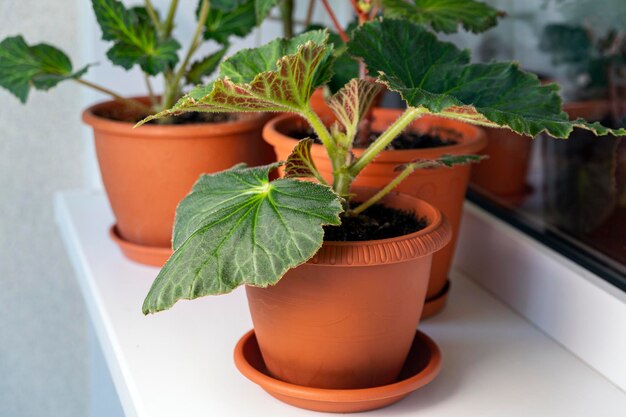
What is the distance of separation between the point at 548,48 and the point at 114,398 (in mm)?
829

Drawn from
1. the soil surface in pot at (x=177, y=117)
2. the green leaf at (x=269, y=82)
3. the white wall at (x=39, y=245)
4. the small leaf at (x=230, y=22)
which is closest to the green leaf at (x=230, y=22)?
the small leaf at (x=230, y=22)

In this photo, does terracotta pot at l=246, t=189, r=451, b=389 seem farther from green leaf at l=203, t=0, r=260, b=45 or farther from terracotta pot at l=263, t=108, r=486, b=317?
green leaf at l=203, t=0, r=260, b=45

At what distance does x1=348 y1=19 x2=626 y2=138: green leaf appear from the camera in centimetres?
80

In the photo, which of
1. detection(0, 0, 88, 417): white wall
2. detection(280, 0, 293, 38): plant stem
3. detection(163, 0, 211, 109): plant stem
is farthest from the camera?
detection(0, 0, 88, 417): white wall

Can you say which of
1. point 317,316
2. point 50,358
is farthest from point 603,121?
point 50,358

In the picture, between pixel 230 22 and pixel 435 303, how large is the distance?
48 cm

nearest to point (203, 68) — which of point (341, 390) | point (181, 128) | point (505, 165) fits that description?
point (181, 128)

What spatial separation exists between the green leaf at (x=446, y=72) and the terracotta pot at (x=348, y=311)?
0.42 ft

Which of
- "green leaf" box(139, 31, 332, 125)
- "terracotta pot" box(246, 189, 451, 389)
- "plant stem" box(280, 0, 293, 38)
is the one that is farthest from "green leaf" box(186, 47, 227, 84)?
"terracotta pot" box(246, 189, 451, 389)

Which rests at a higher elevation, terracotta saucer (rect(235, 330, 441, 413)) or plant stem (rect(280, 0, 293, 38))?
plant stem (rect(280, 0, 293, 38))

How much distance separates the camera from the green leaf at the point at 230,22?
118cm

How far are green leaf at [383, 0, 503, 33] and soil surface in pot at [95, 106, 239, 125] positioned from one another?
13.4 inches

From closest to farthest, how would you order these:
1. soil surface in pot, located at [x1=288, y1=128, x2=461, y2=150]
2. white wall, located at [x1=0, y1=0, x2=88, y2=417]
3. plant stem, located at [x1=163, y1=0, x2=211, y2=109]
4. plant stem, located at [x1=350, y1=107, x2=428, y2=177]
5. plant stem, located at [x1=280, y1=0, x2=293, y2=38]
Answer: plant stem, located at [x1=350, y1=107, x2=428, y2=177]
soil surface in pot, located at [x1=288, y1=128, x2=461, y2=150]
plant stem, located at [x1=163, y1=0, x2=211, y2=109]
plant stem, located at [x1=280, y1=0, x2=293, y2=38]
white wall, located at [x1=0, y1=0, x2=88, y2=417]

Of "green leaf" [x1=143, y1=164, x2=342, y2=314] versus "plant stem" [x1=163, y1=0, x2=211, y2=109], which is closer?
"green leaf" [x1=143, y1=164, x2=342, y2=314]
